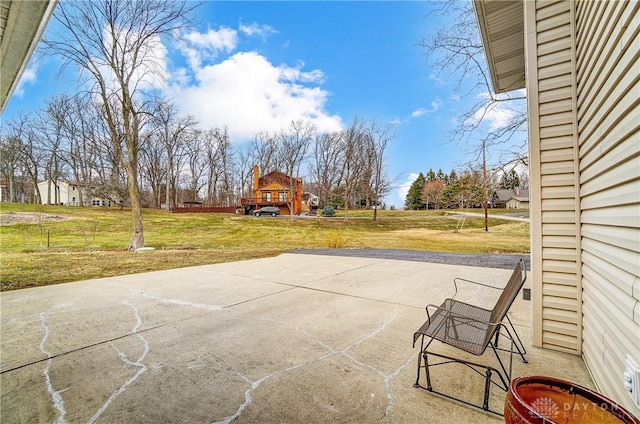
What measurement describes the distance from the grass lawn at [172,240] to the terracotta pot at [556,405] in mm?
6804

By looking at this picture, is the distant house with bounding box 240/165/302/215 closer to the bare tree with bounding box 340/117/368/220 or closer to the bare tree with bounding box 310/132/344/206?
the bare tree with bounding box 310/132/344/206

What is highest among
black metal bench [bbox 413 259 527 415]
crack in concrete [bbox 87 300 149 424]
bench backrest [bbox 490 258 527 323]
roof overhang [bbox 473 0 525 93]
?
roof overhang [bbox 473 0 525 93]

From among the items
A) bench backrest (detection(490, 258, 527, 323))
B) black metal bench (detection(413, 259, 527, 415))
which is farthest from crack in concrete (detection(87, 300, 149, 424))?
bench backrest (detection(490, 258, 527, 323))

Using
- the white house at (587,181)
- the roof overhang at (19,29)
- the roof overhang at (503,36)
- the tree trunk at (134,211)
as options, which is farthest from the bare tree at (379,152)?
the roof overhang at (19,29)

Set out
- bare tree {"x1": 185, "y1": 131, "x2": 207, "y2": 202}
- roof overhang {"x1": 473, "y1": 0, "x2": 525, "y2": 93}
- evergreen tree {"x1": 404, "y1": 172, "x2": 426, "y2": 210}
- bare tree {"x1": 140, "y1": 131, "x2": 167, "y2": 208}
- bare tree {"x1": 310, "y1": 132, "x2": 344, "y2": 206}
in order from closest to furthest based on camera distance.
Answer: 1. roof overhang {"x1": 473, "y1": 0, "x2": 525, "y2": 93}
2. bare tree {"x1": 310, "y1": 132, "x2": 344, "y2": 206}
3. bare tree {"x1": 140, "y1": 131, "x2": 167, "y2": 208}
4. bare tree {"x1": 185, "y1": 131, "x2": 207, "y2": 202}
5. evergreen tree {"x1": 404, "y1": 172, "x2": 426, "y2": 210}

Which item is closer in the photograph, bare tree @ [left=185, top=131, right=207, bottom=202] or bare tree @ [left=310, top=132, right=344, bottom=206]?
bare tree @ [left=310, top=132, right=344, bottom=206]

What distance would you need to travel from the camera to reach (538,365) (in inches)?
92.7

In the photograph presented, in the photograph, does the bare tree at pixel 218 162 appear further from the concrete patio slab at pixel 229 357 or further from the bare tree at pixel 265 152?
the concrete patio slab at pixel 229 357

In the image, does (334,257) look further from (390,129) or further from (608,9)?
(390,129)

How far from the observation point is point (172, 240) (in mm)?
14680

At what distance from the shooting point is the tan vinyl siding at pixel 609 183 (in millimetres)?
1383

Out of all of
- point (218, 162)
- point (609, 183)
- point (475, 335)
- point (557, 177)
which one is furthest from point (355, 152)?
point (609, 183)

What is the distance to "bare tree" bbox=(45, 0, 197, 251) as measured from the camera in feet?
31.5

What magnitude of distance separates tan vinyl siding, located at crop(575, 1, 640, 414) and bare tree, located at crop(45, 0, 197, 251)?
1178 centimetres
